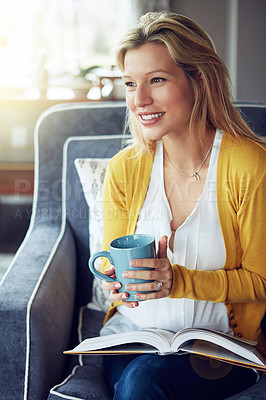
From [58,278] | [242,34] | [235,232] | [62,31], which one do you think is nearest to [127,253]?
[235,232]

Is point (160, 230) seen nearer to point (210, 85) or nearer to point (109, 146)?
point (210, 85)

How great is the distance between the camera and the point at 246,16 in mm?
4984

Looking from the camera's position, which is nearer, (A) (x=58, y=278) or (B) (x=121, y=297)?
(B) (x=121, y=297)

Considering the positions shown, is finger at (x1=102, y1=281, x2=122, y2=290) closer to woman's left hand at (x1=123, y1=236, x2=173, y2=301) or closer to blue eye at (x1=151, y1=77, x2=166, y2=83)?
woman's left hand at (x1=123, y1=236, x2=173, y2=301)

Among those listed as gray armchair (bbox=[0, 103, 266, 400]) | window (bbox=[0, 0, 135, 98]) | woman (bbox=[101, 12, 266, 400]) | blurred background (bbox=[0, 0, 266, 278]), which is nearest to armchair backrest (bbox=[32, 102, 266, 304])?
gray armchair (bbox=[0, 103, 266, 400])

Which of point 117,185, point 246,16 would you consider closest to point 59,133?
point 117,185

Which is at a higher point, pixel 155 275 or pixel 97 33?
pixel 97 33

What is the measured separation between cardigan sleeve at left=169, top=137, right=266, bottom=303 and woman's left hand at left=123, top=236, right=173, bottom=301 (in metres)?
0.04

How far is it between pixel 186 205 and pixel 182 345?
0.35m

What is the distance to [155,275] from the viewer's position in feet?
3.21

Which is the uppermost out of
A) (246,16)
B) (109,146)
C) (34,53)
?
(246,16)

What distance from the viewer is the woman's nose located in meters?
1.09

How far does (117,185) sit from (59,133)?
474 millimetres

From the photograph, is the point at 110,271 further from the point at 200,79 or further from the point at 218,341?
the point at 200,79
